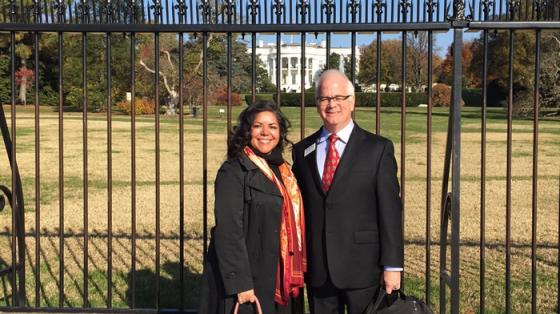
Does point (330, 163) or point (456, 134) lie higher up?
point (456, 134)

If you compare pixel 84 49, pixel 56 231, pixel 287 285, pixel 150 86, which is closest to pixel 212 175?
pixel 56 231

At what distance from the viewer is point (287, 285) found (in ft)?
11.1

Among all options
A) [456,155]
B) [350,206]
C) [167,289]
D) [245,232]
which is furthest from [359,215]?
[167,289]

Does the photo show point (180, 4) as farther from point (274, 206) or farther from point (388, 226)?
→ point (388, 226)

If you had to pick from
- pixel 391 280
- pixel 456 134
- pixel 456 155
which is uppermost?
pixel 456 134

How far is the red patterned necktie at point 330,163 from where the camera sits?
3.35 meters

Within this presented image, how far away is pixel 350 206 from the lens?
3277 millimetres

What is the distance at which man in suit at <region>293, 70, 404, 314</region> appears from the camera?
326 centimetres

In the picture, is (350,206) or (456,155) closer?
(350,206)

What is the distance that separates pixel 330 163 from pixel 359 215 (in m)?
0.31

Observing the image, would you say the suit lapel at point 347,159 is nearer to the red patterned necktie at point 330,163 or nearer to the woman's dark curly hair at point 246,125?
the red patterned necktie at point 330,163

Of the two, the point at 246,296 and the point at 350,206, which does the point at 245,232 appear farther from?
the point at 350,206

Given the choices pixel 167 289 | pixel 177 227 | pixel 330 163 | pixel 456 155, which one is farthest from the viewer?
pixel 177 227

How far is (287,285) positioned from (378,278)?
19.0 inches
